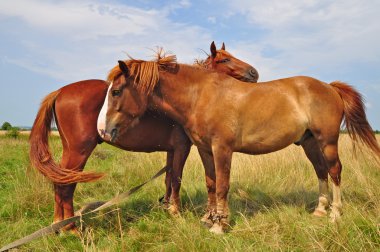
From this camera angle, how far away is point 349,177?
235 inches

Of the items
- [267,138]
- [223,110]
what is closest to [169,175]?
[223,110]

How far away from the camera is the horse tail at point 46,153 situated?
3611 millimetres

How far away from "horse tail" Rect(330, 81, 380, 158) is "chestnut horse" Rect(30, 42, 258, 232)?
4.25 ft

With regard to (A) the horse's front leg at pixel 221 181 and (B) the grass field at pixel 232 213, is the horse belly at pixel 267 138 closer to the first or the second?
(A) the horse's front leg at pixel 221 181

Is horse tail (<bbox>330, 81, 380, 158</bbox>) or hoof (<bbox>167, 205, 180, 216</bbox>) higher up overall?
horse tail (<bbox>330, 81, 380, 158</bbox>)

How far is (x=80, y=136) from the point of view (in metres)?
3.92

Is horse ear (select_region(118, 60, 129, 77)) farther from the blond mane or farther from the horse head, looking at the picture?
the horse head

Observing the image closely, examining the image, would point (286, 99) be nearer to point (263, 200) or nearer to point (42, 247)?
point (263, 200)

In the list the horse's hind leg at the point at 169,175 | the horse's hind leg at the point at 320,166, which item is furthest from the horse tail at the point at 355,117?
the horse's hind leg at the point at 169,175

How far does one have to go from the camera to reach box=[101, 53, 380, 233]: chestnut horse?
11.7 feet

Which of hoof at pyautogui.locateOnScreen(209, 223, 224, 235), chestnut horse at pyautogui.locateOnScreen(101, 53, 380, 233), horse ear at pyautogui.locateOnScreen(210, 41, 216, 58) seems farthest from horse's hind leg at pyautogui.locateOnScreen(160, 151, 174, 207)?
horse ear at pyautogui.locateOnScreen(210, 41, 216, 58)

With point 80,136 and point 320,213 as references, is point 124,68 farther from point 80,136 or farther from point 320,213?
point 320,213

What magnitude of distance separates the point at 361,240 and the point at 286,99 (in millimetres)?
1782

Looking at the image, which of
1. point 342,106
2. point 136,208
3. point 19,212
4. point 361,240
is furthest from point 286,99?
point 19,212
